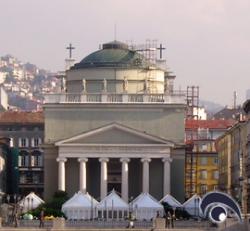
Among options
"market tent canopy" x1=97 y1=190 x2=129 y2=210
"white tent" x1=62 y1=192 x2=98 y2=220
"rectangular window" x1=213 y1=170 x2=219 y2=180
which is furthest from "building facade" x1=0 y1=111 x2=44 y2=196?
"white tent" x1=62 y1=192 x2=98 y2=220

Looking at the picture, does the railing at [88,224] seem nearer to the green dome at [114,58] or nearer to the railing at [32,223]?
the railing at [32,223]

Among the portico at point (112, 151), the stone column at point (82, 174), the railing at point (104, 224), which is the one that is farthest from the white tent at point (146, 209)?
the portico at point (112, 151)

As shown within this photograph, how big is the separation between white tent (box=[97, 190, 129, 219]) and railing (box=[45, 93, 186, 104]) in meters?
27.2

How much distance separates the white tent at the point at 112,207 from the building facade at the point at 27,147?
68076 millimetres

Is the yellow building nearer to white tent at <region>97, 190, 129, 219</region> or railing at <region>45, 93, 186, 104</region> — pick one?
railing at <region>45, 93, 186, 104</region>

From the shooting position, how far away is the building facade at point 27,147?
179 meters

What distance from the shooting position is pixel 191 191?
562 ft

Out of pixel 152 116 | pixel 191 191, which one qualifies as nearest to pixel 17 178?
pixel 191 191

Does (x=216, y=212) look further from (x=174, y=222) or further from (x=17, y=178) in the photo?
(x=17, y=178)

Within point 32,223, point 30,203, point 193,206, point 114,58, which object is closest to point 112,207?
point 193,206

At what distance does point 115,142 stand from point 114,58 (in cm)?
1440

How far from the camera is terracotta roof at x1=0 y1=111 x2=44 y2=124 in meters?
182

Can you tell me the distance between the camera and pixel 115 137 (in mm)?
132500

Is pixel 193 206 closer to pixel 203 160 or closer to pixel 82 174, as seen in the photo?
pixel 82 174
